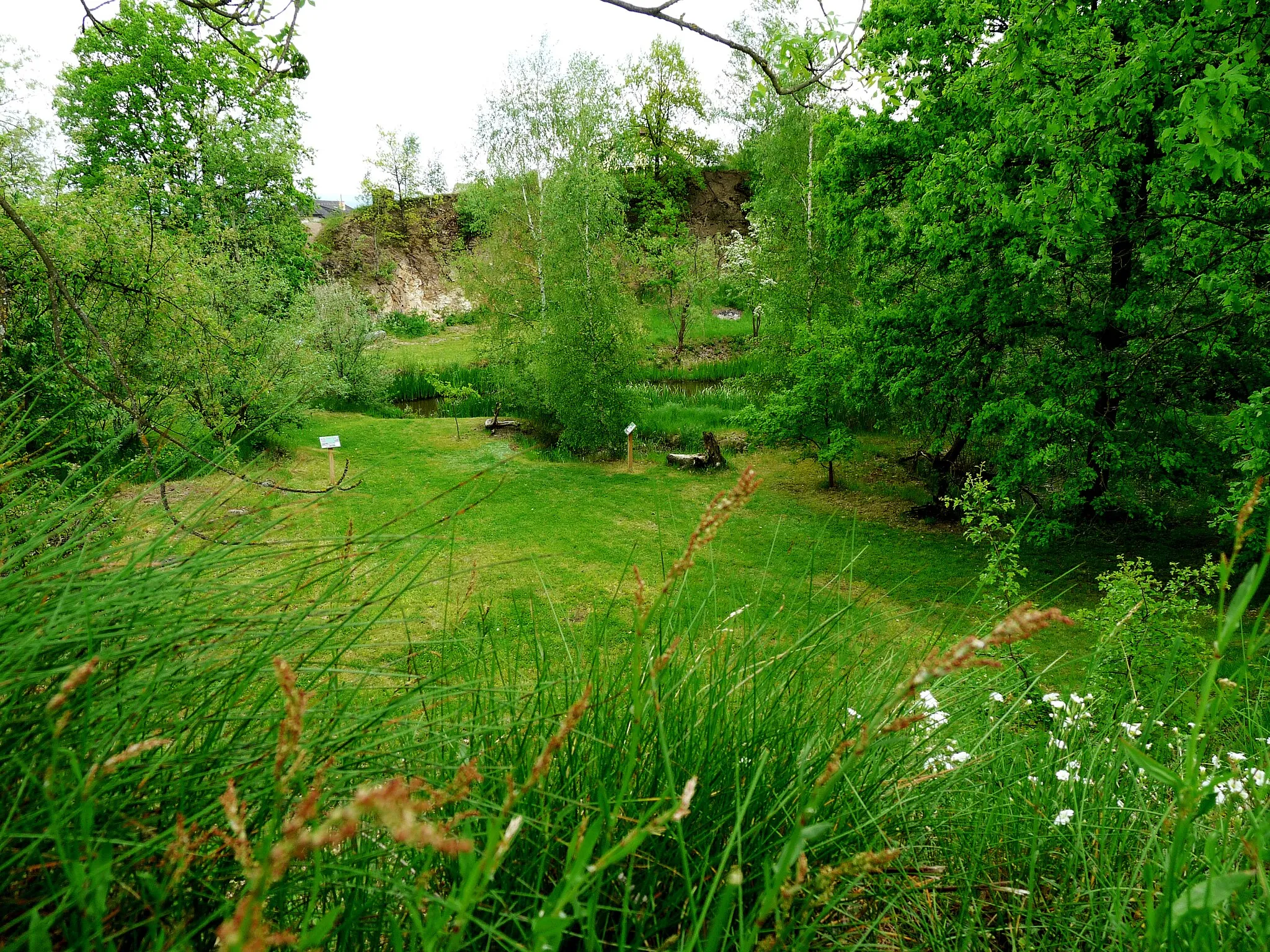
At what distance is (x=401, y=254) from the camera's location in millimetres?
34750

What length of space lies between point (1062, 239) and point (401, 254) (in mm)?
33444

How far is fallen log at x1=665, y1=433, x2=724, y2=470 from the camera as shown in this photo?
1438 cm

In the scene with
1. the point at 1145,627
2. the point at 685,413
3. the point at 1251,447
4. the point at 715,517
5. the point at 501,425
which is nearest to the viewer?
the point at 715,517

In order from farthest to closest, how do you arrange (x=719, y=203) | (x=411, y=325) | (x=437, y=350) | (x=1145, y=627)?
(x=719, y=203) → (x=411, y=325) → (x=437, y=350) → (x=1145, y=627)

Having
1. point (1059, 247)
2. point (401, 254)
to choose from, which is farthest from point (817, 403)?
point (401, 254)

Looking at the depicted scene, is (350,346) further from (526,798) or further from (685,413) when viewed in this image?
(526,798)

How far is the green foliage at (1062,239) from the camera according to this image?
5.94m

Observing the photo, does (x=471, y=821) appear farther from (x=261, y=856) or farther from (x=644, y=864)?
(x=261, y=856)

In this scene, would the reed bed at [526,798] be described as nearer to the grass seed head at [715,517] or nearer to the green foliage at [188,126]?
the grass seed head at [715,517]

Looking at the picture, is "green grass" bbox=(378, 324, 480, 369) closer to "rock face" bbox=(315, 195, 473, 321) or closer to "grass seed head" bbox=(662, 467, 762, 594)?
"rock face" bbox=(315, 195, 473, 321)

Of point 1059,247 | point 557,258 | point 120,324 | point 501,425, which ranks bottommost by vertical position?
point 501,425

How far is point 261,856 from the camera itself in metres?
0.47

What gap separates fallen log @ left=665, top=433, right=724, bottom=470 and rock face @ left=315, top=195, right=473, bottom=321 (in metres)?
22.2

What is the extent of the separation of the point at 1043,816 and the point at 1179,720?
2841mm
